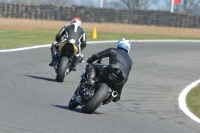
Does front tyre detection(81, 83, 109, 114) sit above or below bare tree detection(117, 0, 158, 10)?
above

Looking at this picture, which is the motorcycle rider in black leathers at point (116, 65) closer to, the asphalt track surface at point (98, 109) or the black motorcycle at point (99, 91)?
the black motorcycle at point (99, 91)

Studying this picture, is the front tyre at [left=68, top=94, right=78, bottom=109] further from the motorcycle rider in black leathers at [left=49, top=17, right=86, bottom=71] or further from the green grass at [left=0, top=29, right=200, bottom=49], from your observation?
the green grass at [left=0, top=29, right=200, bottom=49]

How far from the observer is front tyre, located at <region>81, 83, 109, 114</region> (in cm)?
995

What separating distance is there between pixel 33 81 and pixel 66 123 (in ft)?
17.9

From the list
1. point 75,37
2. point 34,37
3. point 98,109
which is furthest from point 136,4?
point 98,109

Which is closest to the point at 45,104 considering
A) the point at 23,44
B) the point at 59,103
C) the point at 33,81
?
the point at 59,103

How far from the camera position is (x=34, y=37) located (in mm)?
26531

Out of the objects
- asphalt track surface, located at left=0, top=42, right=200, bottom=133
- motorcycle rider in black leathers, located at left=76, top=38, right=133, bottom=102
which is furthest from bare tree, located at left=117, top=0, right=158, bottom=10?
motorcycle rider in black leathers, located at left=76, top=38, right=133, bottom=102

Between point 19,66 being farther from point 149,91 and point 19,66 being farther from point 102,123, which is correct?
point 102,123

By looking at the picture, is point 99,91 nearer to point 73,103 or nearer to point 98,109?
point 73,103

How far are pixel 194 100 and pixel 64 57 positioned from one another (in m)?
3.21

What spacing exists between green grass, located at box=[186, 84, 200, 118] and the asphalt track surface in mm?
295

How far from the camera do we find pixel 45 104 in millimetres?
10820

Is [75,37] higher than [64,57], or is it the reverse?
[75,37]
